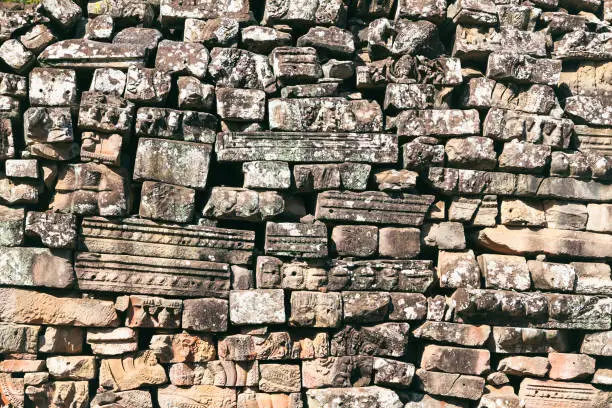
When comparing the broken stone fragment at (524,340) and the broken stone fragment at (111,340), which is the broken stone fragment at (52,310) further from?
the broken stone fragment at (524,340)

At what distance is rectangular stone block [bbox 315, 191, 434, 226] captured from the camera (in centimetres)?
689

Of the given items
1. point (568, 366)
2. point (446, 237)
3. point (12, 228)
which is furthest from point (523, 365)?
point (12, 228)

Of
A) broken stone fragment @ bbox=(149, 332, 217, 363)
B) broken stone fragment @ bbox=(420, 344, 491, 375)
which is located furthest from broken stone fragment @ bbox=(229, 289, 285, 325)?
broken stone fragment @ bbox=(420, 344, 491, 375)

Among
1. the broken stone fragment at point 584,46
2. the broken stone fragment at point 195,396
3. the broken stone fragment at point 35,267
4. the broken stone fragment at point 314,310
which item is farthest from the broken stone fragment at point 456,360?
the broken stone fragment at point 35,267

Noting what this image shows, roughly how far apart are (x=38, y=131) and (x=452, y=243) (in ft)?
13.3

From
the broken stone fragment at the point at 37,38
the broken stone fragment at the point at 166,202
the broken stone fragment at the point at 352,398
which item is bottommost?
the broken stone fragment at the point at 352,398

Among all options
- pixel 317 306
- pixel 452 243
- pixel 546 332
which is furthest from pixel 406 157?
pixel 546 332

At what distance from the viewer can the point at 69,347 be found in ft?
21.5

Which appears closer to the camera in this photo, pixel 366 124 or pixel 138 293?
pixel 138 293

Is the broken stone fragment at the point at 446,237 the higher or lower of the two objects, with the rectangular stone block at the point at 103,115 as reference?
lower

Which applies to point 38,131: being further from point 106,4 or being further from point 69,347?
point 69,347

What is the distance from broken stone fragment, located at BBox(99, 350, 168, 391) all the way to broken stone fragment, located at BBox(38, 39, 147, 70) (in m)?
2.70

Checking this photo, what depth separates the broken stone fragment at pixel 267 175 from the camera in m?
6.78

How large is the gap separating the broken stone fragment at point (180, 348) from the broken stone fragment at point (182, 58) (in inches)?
96.9
